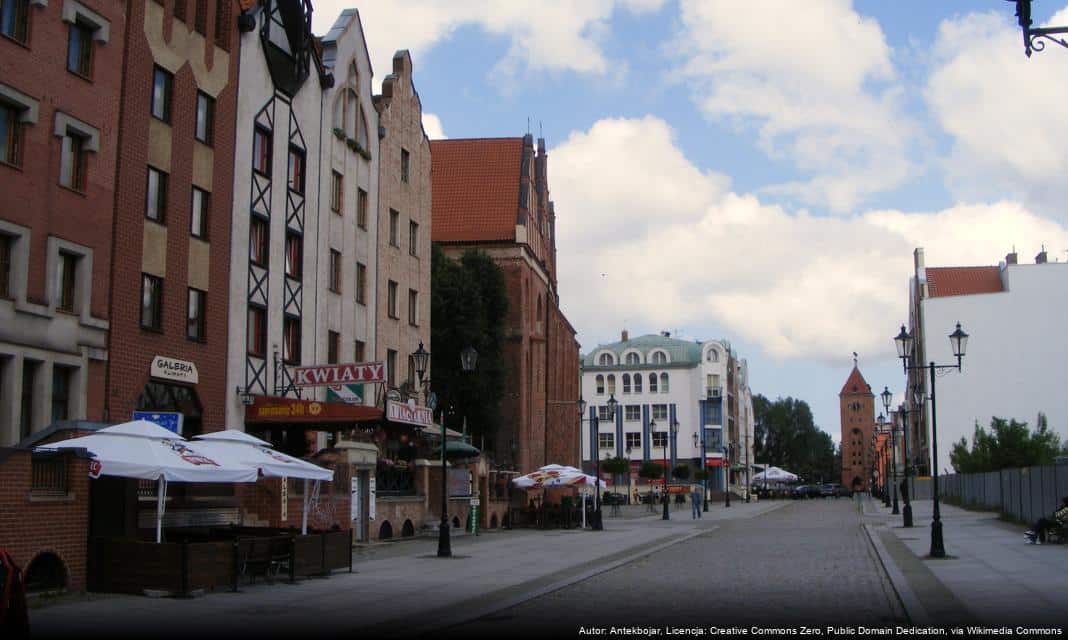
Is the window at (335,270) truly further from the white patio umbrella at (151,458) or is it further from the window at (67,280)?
the white patio umbrella at (151,458)

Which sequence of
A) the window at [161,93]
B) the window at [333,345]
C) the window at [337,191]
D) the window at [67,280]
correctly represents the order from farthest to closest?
the window at [337,191]
the window at [333,345]
the window at [161,93]
the window at [67,280]

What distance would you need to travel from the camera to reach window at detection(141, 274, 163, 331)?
2530 centimetres

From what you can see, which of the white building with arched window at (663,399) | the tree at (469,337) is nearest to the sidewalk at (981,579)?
the tree at (469,337)

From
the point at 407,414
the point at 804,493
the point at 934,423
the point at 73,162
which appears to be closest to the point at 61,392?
the point at 73,162

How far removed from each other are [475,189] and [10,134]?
44012mm

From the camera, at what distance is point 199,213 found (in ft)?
91.9

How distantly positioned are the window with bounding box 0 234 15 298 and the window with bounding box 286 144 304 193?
39.4 ft

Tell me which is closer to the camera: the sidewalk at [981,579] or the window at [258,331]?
the sidewalk at [981,579]

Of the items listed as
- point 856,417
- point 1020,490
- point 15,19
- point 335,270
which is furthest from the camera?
point 856,417

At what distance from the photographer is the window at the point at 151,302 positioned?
25.3 meters

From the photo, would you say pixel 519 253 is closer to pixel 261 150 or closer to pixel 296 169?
pixel 296 169

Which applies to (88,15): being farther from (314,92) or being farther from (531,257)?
(531,257)

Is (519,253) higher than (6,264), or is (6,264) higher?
(519,253)

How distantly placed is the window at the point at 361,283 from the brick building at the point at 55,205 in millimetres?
14693
